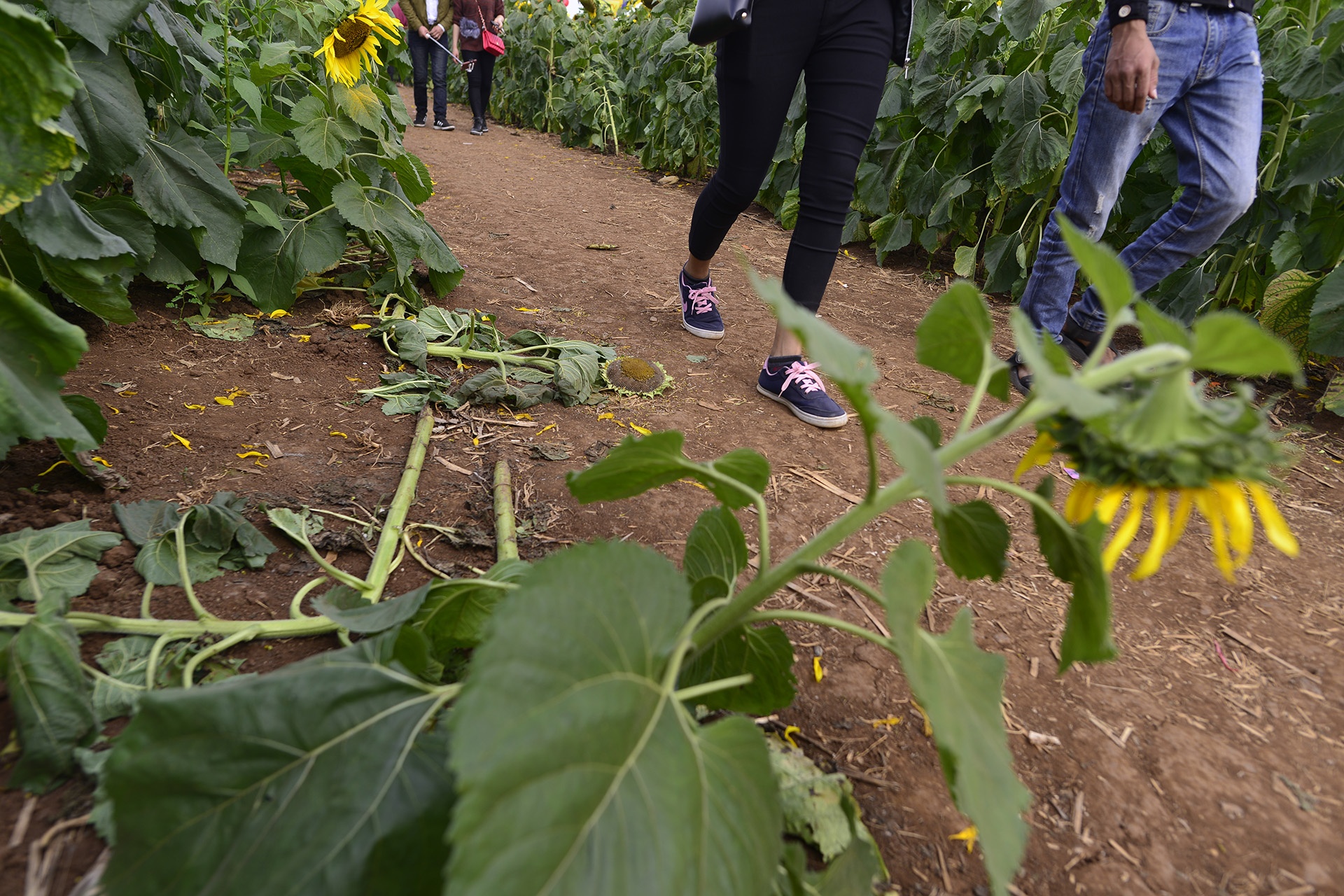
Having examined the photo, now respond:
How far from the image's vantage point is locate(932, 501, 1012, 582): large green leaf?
972 mm

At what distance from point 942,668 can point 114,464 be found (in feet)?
6.32

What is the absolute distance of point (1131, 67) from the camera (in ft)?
8.45

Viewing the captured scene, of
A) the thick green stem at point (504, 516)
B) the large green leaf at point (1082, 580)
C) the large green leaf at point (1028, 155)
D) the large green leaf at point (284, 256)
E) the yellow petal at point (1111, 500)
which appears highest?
the large green leaf at point (1028, 155)

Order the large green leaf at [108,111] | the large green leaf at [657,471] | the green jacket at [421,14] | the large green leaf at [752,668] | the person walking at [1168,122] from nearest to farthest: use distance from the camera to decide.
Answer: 1. the large green leaf at [657,471]
2. the large green leaf at [752,668]
3. the large green leaf at [108,111]
4. the person walking at [1168,122]
5. the green jacket at [421,14]

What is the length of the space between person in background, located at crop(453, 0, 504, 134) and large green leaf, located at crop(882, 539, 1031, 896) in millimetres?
10697

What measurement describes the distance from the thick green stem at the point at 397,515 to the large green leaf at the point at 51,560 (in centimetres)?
48

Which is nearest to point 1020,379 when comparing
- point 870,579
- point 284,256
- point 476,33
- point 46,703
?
point 870,579

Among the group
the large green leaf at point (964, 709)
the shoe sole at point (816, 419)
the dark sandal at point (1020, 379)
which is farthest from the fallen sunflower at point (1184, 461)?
the dark sandal at point (1020, 379)

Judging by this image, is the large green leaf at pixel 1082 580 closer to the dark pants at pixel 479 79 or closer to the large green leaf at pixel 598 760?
the large green leaf at pixel 598 760

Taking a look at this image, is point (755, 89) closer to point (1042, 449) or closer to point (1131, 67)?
point (1131, 67)

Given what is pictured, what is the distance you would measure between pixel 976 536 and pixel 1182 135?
8.84 ft

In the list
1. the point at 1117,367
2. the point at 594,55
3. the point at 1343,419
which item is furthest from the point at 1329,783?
the point at 594,55

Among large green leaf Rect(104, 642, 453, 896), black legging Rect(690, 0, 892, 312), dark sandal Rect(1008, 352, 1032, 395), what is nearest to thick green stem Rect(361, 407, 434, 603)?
large green leaf Rect(104, 642, 453, 896)

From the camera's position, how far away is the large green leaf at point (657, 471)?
103 centimetres
